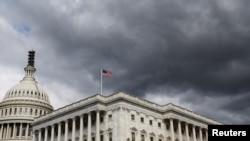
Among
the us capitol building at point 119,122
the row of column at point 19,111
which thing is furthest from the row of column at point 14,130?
the us capitol building at point 119,122

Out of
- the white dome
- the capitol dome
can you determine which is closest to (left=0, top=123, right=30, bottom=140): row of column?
the capitol dome

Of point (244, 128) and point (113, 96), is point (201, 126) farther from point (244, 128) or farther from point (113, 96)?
point (244, 128)

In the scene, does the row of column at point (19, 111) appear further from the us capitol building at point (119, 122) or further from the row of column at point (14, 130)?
the us capitol building at point (119, 122)

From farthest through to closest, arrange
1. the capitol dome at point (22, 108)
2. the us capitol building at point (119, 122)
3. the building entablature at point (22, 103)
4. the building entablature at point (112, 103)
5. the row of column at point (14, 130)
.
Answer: the building entablature at point (22, 103), the capitol dome at point (22, 108), the row of column at point (14, 130), the building entablature at point (112, 103), the us capitol building at point (119, 122)

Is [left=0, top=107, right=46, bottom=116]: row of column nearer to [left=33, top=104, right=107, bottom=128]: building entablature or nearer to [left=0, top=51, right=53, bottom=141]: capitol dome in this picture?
[left=0, top=51, right=53, bottom=141]: capitol dome

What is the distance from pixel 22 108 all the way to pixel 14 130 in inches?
359

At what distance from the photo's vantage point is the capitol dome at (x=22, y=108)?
14450 cm

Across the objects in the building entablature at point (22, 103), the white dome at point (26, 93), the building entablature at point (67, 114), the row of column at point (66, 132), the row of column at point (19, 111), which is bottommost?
the row of column at point (66, 132)

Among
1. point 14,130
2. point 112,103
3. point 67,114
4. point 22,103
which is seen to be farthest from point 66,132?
point 22,103

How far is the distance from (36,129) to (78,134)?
17550mm

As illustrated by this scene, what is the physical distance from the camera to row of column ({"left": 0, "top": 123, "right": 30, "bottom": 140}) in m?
144

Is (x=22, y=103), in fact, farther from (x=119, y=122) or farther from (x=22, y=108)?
(x=119, y=122)

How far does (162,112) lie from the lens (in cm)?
9894

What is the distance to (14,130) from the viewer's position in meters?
145
